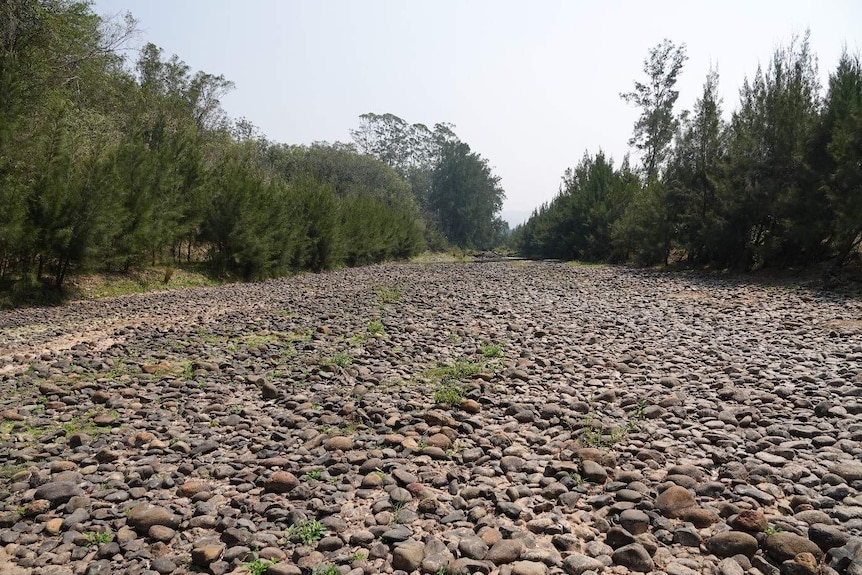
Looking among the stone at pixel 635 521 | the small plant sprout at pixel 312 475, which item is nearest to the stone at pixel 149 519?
the small plant sprout at pixel 312 475

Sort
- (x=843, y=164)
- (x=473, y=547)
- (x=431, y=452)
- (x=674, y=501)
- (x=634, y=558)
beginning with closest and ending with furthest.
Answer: (x=634, y=558) < (x=473, y=547) < (x=674, y=501) < (x=431, y=452) < (x=843, y=164)

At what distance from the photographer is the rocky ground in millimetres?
2957

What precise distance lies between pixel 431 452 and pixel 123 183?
46.1 feet

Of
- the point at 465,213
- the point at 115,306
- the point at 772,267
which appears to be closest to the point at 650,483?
the point at 115,306

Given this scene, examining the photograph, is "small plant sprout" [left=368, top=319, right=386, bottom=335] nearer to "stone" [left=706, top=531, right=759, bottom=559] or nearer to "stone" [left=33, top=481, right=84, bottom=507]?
"stone" [left=33, top=481, right=84, bottom=507]

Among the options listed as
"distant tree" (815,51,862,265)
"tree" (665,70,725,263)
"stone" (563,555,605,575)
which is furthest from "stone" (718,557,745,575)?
"tree" (665,70,725,263)

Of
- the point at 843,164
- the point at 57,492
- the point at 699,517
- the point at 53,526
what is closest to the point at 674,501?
the point at 699,517

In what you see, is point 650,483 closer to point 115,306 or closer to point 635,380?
point 635,380

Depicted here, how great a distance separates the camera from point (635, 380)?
6.30 meters

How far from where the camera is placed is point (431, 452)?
4.35 m

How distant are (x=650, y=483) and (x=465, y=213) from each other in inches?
3476

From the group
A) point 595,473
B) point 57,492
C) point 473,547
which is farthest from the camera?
point 595,473

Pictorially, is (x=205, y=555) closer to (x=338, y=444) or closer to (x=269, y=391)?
(x=338, y=444)

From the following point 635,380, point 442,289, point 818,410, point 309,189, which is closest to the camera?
point 818,410
